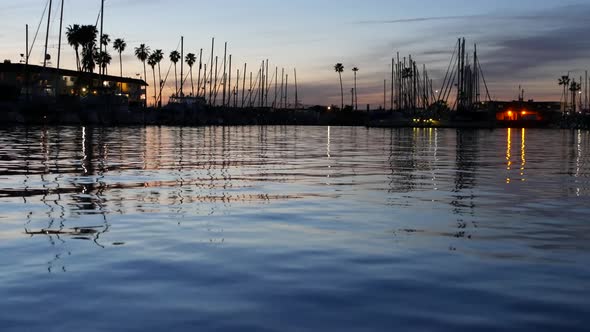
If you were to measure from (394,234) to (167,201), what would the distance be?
7.31 m

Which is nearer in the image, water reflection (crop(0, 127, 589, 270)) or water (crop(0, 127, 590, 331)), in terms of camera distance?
water (crop(0, 127, 590, 331))

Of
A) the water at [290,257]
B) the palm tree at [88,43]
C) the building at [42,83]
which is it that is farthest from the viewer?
the palm tree at [88,43]

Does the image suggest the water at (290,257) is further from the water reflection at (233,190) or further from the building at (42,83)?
the building at (42,83)

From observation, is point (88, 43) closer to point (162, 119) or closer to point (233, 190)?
point (162, 119)

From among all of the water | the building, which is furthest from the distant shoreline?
the water

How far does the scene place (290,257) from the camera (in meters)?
11.2

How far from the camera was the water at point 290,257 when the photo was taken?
7832 mm

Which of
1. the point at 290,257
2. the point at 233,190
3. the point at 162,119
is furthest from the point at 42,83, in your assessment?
the point at 290,257

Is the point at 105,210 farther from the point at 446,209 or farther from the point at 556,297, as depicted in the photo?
the point at 556,297

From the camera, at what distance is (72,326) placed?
24.0 feet

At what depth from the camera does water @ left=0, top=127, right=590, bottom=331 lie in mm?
7832

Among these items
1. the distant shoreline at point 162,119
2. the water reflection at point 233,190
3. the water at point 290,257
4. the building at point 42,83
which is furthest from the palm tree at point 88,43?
the water at point 290,257

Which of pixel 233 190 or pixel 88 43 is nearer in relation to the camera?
pixel 233 190

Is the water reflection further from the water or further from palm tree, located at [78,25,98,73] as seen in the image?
palm tree, located at [78,25,98,73]
